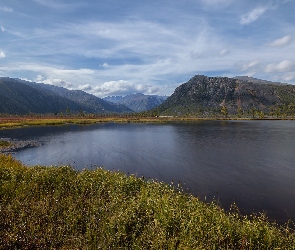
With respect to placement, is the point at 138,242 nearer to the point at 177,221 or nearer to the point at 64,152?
the point at 177,221

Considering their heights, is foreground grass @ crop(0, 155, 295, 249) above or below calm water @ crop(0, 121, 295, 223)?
above

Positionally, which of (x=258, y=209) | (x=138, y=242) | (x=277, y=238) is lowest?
(x=258, y=209)

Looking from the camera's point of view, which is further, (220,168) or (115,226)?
(220,168)

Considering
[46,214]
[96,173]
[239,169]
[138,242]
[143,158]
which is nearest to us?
[138,242]

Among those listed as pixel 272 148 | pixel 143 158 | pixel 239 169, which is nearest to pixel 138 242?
pixel 239 169

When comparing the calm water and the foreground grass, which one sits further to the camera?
the calm water

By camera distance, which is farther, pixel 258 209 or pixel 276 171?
pixel 276 171

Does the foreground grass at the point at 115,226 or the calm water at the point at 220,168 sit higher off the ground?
the foreground grass at the point at 115,226

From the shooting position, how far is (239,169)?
50438mm

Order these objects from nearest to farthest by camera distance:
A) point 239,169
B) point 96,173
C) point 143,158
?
point 96,173
point 239,169
point 143,158

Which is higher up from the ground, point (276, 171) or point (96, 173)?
point (96, 173)

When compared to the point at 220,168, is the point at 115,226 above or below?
above

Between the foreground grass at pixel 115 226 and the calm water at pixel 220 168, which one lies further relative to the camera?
the calm water at pixel 220 168

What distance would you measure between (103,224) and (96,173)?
42.4 feet
